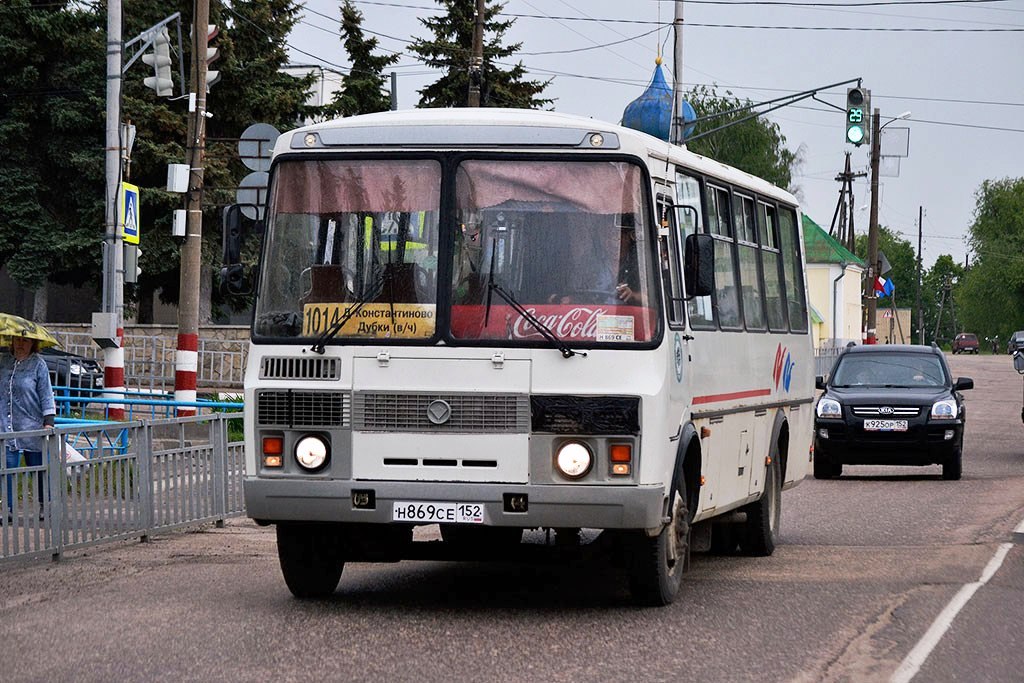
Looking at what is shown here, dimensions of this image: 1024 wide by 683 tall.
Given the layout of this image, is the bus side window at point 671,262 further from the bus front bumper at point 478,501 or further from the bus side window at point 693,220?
the bus front bumper at point 478,501

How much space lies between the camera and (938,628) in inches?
376

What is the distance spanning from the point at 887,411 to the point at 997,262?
119 metres

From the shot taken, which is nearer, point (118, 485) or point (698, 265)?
point (698, 265)

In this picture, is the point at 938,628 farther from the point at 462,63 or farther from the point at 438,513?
the point at 462,63

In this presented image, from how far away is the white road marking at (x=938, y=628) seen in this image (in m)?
8.23

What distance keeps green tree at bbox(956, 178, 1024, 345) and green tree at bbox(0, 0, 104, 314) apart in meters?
95.4

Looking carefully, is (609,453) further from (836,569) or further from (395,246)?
(836,569)

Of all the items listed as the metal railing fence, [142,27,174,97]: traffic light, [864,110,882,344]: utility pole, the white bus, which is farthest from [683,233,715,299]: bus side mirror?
[864,110,882,344]: utility pole

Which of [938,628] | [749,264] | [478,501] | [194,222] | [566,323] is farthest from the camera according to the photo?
[194,222]

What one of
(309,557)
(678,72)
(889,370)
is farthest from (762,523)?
(678,72)

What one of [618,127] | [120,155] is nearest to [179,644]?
[618,127]

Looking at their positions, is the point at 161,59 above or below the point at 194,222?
above

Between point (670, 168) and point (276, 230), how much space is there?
227cm

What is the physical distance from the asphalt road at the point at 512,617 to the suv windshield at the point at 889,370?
8011mm
